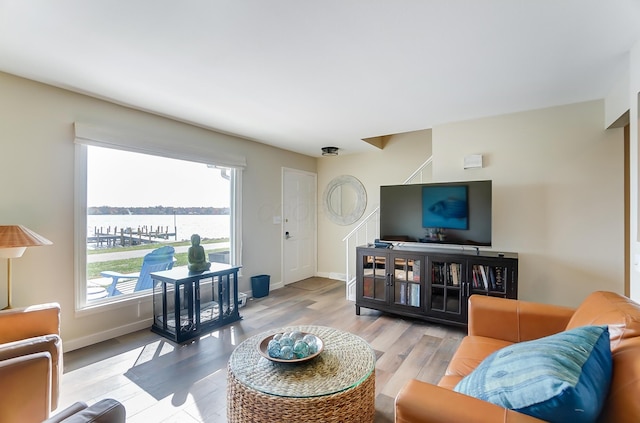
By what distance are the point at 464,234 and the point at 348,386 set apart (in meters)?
2.34

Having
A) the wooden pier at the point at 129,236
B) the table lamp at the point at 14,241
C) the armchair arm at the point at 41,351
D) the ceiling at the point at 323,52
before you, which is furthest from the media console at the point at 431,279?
the table lamp at the point at 14,241

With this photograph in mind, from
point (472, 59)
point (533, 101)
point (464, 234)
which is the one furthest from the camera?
point (464, 234)

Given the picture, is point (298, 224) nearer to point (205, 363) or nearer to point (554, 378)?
point (205, 363)

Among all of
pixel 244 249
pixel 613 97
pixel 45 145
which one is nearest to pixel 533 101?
pixel 613 97

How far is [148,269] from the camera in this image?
3256mm

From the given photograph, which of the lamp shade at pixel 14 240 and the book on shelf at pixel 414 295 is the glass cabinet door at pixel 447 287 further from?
the lamp shade at pixel 14 240

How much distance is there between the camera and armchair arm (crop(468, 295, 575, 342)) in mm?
1757

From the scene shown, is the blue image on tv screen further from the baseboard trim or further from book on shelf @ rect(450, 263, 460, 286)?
the baseboard trim

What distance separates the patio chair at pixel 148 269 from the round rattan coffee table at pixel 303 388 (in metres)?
2.00

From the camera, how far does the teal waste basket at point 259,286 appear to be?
423cm

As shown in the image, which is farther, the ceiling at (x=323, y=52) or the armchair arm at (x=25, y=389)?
the ceiling at (x=323, y=52)

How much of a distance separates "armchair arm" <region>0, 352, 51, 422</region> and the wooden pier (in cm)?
179

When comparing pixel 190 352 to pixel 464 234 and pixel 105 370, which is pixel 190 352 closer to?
pixel 105 370

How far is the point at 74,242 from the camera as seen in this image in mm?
2650
